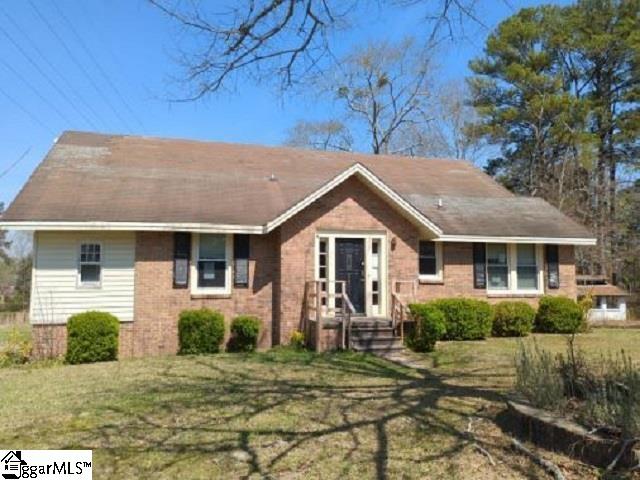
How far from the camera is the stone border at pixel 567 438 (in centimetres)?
464

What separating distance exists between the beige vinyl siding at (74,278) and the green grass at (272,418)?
5.94 ft

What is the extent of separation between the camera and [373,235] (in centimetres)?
1418

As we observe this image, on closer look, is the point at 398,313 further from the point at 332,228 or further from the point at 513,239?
the point at 513,239

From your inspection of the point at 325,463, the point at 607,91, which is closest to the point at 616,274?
the point at 607,91

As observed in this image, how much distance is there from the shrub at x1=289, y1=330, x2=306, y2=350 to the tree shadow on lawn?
335 centimetres

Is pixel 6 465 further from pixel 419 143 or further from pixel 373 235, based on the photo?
pixel 419 143

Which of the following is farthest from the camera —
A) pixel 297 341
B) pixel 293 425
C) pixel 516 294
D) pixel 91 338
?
pixel 516 294

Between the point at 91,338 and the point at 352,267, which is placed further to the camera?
the point at 352,267

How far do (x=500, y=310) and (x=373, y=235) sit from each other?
4.55 m

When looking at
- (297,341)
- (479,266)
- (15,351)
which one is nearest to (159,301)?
(15,351)

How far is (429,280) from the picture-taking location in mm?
15781

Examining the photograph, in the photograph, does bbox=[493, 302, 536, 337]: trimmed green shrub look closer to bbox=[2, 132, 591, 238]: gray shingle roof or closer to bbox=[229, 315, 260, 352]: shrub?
bbox=[2, 132, 591, 238]: gray shingle roof

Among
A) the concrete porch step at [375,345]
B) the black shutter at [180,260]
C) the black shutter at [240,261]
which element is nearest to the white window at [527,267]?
the concrete porch step at [375,345]

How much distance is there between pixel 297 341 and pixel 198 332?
2.35 m
